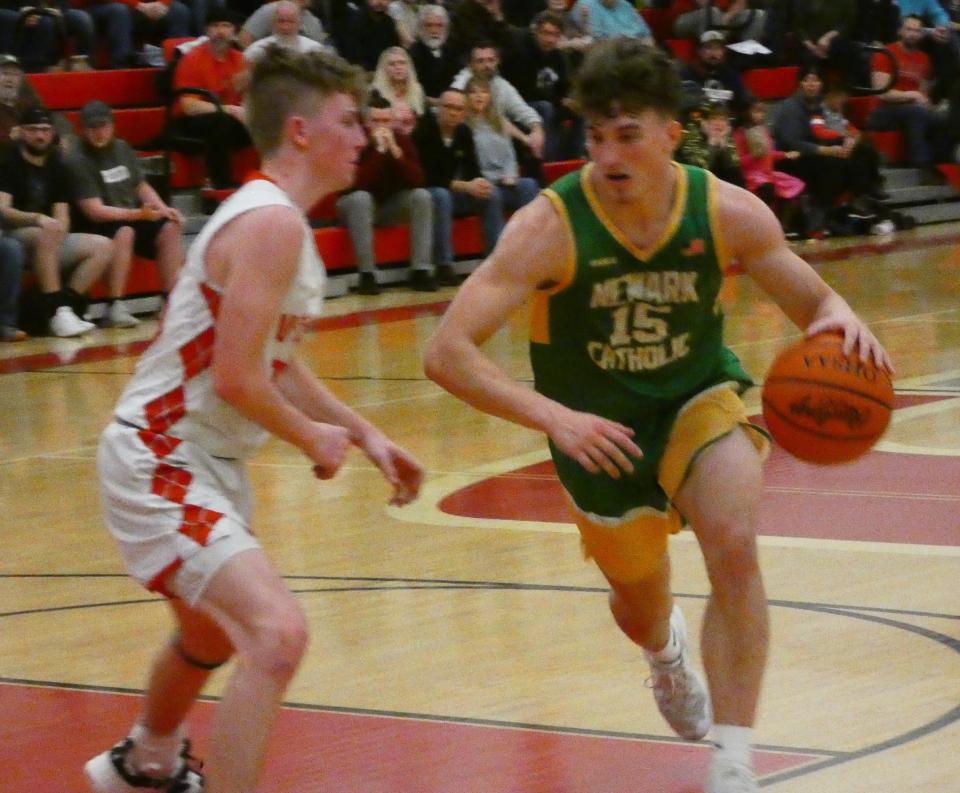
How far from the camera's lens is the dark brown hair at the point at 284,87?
361 centimetres

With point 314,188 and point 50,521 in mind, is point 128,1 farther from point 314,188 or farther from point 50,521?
point 314,188

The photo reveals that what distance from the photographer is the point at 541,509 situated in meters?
7.03

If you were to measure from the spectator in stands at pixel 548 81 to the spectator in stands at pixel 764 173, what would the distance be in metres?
1.48

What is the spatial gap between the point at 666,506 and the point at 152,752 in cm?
124

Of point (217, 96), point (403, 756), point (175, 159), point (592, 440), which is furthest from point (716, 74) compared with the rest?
point (592, 440)

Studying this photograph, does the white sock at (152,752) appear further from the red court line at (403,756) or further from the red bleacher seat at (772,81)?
the red bleacher seat at (772,81)

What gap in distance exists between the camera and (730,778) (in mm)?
3758

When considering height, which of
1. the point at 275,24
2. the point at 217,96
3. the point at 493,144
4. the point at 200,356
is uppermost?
the point at 200,356

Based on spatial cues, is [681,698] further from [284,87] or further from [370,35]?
[370,35]

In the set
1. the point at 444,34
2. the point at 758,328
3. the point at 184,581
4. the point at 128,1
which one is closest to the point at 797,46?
the point at 444,34

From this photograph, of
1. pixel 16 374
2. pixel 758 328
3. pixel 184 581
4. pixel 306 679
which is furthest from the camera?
pixel 758 328

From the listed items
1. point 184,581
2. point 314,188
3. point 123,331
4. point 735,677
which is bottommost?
point 123,331

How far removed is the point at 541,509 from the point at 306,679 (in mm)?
2246

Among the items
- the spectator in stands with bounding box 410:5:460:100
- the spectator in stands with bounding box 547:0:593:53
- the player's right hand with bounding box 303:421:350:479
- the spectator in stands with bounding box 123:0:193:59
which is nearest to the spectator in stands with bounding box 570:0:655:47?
the spectator in stands with bounding box 547:0:593:53
